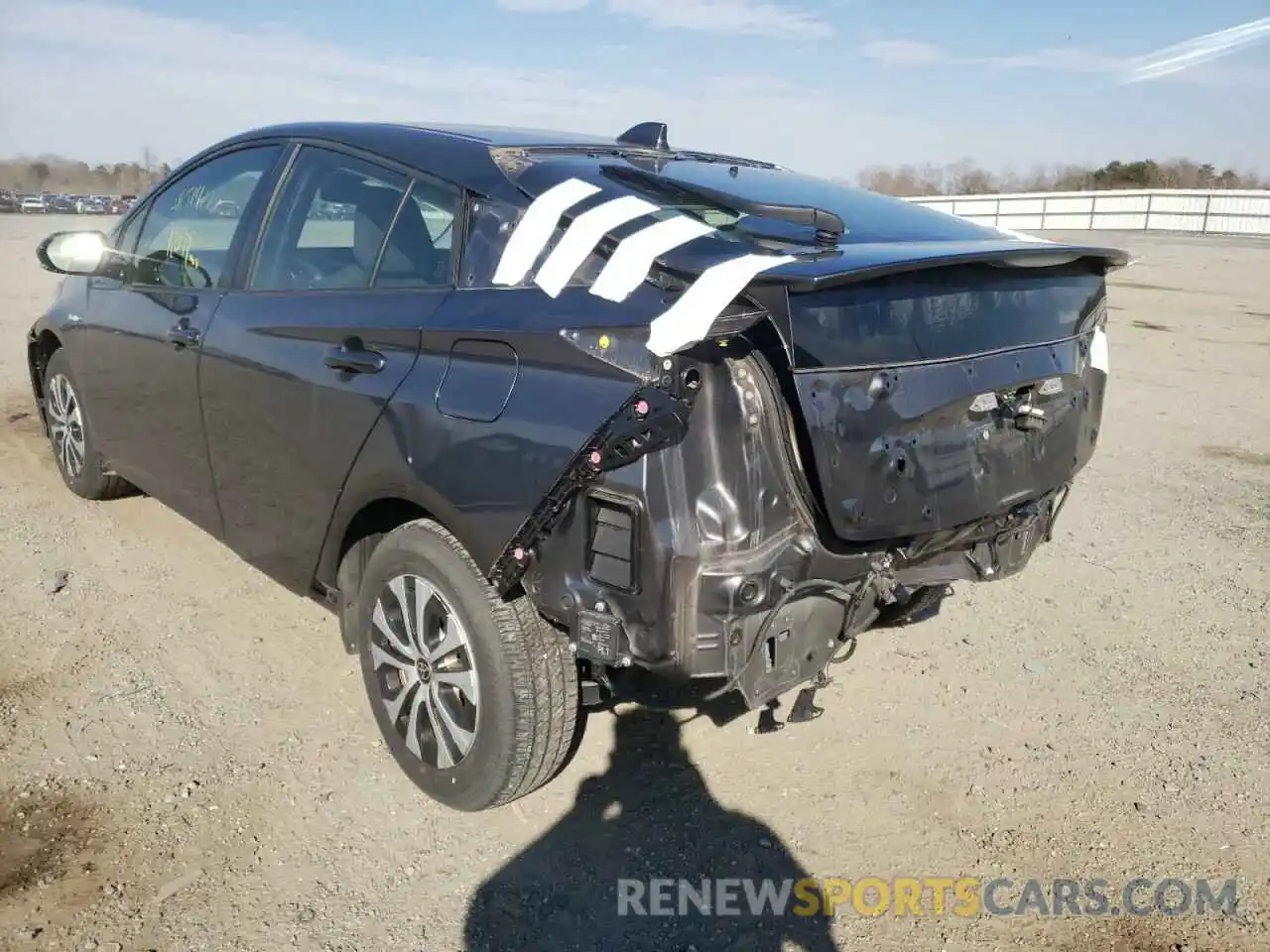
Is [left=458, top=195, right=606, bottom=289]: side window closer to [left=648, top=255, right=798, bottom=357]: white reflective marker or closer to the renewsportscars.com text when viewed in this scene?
[left=648, top=255, right=798, bottom=357]: white reflective marker

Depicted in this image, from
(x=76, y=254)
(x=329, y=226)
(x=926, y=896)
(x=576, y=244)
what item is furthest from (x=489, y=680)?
(x=76, y=254)

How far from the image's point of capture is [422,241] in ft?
9.18

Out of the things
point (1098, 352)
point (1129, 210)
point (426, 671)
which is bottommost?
point (426, 671)

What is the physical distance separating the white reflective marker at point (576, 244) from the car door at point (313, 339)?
1.30 feet

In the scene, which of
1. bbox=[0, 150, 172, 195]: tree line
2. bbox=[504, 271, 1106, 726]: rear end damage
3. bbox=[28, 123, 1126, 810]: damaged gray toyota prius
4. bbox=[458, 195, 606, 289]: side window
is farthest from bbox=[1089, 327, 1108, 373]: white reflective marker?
bbox=[0, 150, 172, 195]: tree line

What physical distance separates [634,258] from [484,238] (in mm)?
558

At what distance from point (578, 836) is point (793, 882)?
0.61 meters

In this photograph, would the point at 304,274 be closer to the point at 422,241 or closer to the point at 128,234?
the point at 422,241

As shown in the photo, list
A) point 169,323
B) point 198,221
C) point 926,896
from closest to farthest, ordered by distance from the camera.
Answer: point 926,896
point 169,323
point 198,221

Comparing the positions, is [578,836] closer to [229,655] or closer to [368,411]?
[368,411]

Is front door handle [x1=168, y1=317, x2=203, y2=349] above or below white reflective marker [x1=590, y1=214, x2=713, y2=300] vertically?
below

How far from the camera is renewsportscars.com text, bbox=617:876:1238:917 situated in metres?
2.53

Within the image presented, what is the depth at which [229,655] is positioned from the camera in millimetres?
3688

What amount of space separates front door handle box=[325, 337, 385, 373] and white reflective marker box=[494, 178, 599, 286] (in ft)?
1.53
